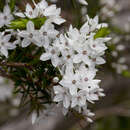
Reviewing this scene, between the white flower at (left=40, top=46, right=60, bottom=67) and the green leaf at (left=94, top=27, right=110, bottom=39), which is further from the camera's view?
the green leaf at (left=94, top=27, right=110, bottom=39)

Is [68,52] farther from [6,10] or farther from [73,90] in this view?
[6,10]

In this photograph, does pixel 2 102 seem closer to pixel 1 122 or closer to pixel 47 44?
pixel 1 122

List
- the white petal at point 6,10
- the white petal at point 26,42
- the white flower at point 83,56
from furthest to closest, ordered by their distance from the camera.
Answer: the white petal at point 6,10
the white petal at point 26,42
the white flower at point 83,56

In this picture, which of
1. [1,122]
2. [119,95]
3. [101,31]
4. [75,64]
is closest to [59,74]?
[75,64]

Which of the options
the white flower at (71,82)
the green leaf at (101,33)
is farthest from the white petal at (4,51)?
the green leaf at (101,33)

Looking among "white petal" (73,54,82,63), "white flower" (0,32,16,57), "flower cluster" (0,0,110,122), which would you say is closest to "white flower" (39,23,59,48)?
"flower cluster" (0,0,110,122)

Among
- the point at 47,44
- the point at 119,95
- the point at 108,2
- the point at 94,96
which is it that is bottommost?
the point at 119,95

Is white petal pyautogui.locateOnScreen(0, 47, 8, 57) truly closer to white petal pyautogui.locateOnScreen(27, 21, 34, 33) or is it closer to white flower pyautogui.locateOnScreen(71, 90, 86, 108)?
white petal pyautogui.locateOnScreen(27, 21, 34, 33)

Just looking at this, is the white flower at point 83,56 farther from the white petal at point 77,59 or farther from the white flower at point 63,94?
the white flower at point 63,94

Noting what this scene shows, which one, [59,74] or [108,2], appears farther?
[108,2]
